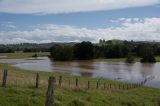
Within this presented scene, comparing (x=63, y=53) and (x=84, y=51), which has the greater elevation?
(x=84, y=51)

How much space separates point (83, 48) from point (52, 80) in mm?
139691

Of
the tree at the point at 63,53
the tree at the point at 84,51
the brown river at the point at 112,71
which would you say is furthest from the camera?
the tree at the point at 84,51

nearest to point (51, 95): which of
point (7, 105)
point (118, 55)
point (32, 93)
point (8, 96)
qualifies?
point (7, 105)

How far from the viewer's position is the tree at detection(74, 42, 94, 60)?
148250 mm

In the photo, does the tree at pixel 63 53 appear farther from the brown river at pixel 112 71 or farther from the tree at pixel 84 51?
the brown river at pixel 112 71

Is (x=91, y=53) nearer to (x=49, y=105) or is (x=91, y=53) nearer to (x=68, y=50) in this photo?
(x=68, y=50)

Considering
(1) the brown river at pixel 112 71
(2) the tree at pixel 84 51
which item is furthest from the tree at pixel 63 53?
(1) the brown river at pixel 112 71

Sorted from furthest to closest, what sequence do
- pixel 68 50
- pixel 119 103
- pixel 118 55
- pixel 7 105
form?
pixel 118 55 → pixel 68 50 → pixel 119 103 → pixel 7 105

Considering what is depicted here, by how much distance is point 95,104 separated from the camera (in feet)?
53.7

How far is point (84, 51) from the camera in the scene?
151 metres

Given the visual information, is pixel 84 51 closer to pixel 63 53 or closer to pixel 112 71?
pixel 63 53

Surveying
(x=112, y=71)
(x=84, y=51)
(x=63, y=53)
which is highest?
(x=84, y=51)

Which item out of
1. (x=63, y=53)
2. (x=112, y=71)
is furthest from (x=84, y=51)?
(x=112, y=71)

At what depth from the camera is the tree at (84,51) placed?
148m
